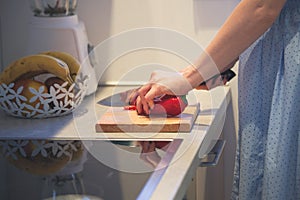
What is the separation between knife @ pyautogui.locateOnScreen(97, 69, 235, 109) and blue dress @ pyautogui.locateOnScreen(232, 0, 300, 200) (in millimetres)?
124

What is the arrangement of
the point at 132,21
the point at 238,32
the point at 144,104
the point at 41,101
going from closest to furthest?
the point at 238,32 → the point at 144,104 → the point at 41,101 → the point at 132,21

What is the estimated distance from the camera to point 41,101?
1.34 metres

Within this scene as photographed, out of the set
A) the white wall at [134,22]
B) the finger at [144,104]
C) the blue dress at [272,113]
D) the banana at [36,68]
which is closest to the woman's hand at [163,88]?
the finger at [144,104]

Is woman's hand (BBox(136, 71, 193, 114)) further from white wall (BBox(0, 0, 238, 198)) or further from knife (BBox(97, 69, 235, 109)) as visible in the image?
white wall (BBox(0, 0, 238, 198))

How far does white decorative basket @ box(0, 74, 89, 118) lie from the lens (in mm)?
1346

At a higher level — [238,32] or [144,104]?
[238,32]

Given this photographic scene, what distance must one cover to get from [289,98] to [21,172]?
52 centimetres

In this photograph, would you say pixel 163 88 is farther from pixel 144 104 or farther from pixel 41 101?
pixel 41 101

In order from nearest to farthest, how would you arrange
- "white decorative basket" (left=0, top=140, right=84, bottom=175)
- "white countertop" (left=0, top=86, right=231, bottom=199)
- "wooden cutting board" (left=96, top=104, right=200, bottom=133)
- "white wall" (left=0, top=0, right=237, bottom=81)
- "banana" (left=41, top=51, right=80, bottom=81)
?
"white countertop" (left=0, top=86, right=231, bottom=199) → "white decorative basket" (left=0, top=140, right=84, bottom=175) → "wooden cutting board" (left=96, top=104, right=200, bottom=133) → "banana" (left=41, top=51, right=80, bottom=81) → "white wall" (left=0, top=0, right=237, bottom=81)

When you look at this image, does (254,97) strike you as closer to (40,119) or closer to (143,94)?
(143,94)

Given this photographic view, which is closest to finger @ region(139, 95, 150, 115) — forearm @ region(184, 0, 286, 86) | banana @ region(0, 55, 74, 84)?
forearm @ region(184, 0, 286, 86)

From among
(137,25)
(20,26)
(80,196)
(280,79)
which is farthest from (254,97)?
(20,26)

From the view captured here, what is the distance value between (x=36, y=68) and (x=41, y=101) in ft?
0.30

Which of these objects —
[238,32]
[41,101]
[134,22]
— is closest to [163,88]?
[238,32]
